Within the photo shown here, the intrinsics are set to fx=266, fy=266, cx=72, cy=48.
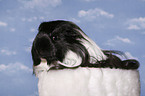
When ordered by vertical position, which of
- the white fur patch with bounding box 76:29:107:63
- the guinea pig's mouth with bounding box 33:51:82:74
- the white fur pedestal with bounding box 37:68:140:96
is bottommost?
the white fur pedestal with bounding box 37:68:140:96

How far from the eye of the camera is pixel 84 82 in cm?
143

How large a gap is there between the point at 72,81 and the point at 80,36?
0.87ft

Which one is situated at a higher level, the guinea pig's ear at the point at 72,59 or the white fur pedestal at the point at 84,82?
the guinea pig's ear at the point at 72,59

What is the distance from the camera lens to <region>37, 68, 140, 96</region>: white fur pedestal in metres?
1.42

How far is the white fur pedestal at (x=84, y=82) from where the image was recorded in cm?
142

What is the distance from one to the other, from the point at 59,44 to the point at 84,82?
0.81ft

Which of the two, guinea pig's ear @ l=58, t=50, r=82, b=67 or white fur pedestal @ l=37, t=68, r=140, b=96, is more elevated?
guinea pig's ear @ l=58, t=50, r=82, b=67

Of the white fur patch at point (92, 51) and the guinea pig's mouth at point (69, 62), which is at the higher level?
the white fur patch at point (92, 51)

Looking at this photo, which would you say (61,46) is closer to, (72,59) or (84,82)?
(72,59)

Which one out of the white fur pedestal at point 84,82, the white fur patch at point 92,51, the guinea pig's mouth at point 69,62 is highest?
the white fur patch at point 92,51

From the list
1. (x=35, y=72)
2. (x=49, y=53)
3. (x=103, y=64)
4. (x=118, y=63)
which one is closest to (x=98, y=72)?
(x=103, y=64)

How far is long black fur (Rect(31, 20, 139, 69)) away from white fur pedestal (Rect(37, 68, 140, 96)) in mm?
39

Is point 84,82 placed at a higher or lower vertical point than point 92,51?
lower

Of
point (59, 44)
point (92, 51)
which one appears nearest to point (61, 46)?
point (59, 44)
